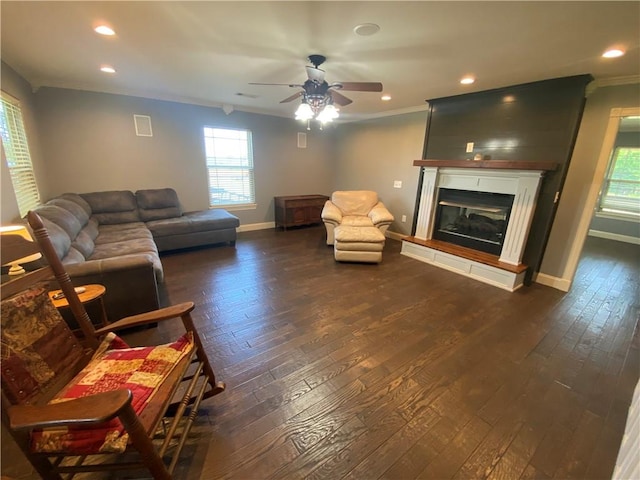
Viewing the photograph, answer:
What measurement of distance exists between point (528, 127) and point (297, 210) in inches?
151

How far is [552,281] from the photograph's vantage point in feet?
10.6

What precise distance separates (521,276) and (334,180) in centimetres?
426

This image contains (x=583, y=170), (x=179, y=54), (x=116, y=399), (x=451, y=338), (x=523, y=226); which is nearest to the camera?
(x=116, y=399)

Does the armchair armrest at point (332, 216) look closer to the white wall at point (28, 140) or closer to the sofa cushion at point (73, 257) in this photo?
the sofa cushion at point (73, 257)

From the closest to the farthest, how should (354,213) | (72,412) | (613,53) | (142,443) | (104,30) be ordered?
(72,412) < (142,443) < (104,30) < (613,53) < (354,213)

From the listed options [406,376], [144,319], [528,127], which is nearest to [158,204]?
[144,319]

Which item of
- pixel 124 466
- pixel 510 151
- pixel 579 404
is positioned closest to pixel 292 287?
pixel 124 466

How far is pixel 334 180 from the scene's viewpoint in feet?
21.0

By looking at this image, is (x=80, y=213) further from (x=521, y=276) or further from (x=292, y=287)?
(x=521, y=276)

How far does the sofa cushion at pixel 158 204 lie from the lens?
413cm

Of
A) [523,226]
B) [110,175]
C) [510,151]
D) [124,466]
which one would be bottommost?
[124,466]

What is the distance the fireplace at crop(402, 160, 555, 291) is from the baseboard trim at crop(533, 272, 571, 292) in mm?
281

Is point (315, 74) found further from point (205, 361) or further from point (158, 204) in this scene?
point (158, 204)

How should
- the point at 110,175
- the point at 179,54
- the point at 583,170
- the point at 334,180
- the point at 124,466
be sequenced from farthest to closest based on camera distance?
the point at 334,180 < the point at 110,175 < the point at 583,170 < the point at 179,54 < the point at 124,466
